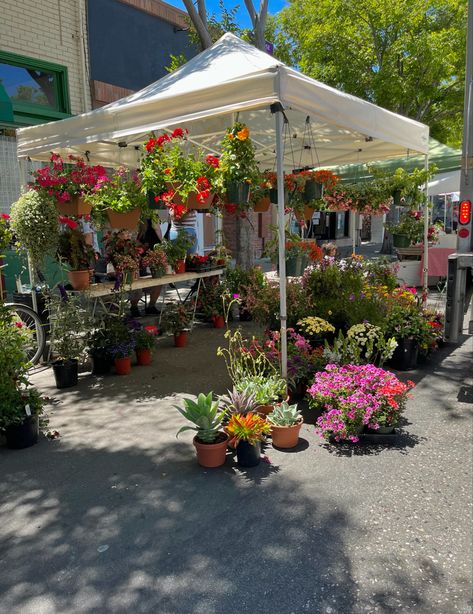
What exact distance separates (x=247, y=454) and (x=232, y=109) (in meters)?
2.68

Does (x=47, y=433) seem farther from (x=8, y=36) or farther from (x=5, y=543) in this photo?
(x=8, y=36)

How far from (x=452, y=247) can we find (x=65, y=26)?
8819 mm

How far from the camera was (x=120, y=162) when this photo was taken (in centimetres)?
833

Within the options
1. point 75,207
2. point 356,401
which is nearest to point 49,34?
point 75,207

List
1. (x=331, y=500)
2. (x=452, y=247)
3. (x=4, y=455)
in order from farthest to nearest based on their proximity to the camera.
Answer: (x=452, y=247), (x=4, y=455), (x=331, y=500)

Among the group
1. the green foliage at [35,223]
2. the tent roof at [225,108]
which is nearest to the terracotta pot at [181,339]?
the green foliage at [35,223]

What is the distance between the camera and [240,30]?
9969 millimetres

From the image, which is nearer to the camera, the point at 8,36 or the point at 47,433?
the point at 47,433

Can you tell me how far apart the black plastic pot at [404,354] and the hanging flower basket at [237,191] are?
231 cm

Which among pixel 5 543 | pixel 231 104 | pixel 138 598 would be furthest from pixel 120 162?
pixel 138 598

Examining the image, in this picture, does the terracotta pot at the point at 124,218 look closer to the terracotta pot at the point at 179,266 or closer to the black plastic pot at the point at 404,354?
the terracotta pot at the point at 179,266

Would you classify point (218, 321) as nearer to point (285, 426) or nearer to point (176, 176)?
point (176, 176)

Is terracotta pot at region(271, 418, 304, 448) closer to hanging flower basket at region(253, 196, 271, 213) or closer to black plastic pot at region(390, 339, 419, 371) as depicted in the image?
black plastic pot at region(390, 339, 419, 371)

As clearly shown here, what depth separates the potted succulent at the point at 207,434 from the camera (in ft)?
11.6
